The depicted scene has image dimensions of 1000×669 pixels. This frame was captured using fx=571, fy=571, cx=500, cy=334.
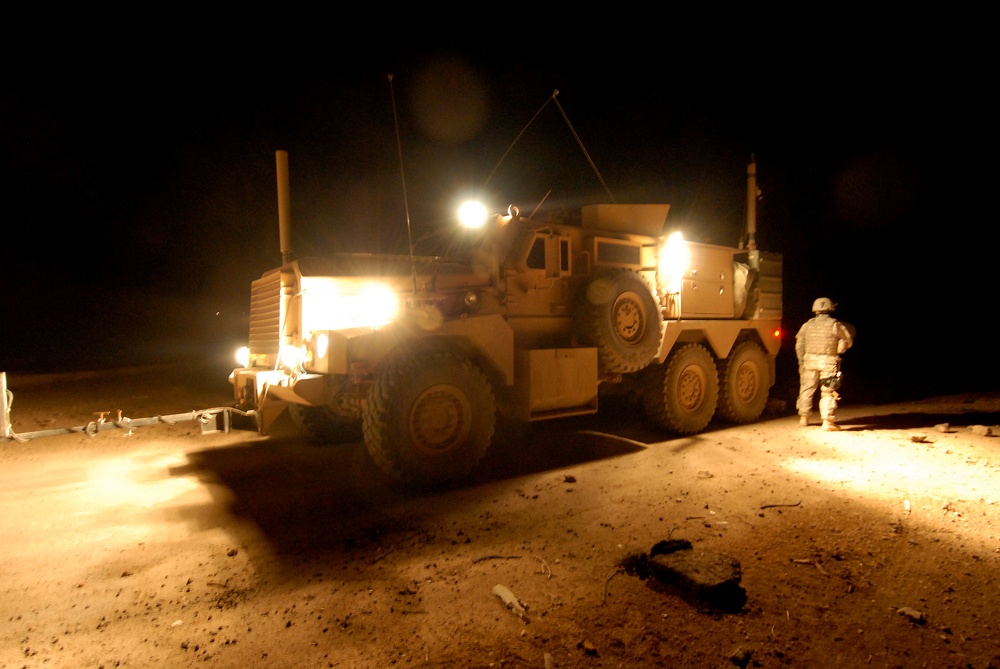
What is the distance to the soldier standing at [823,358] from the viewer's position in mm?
7992

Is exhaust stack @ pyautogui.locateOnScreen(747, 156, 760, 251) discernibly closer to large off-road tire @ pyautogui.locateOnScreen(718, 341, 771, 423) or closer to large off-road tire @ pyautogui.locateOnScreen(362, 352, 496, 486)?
large off-road tire @ pyautogui.locateOnScreen(718, 341, 771, 423)

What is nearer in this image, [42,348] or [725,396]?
[725,396]

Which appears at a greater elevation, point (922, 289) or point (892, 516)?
point (922, 289)

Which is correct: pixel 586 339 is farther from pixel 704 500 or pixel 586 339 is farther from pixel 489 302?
pixel 704 500

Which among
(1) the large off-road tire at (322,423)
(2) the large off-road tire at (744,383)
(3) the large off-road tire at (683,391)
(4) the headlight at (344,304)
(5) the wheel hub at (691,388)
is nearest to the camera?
(4) the headlight at (344,304)

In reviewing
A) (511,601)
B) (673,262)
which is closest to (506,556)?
(511,601)

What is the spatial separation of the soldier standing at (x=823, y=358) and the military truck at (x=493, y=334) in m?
0.95

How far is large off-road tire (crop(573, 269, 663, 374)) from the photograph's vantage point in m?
6.90

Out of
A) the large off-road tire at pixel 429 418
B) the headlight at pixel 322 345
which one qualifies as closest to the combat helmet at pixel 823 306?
the large off-road tire at pixel 429 418

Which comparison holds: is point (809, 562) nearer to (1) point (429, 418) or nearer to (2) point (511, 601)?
(2) point (511, 601)

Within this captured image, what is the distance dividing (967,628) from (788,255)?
23.5m

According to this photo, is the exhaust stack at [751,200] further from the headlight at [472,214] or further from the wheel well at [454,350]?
the wheel well at [454,350]

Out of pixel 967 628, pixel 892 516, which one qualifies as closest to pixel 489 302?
pixel 892 516

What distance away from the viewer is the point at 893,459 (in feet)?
20.9
